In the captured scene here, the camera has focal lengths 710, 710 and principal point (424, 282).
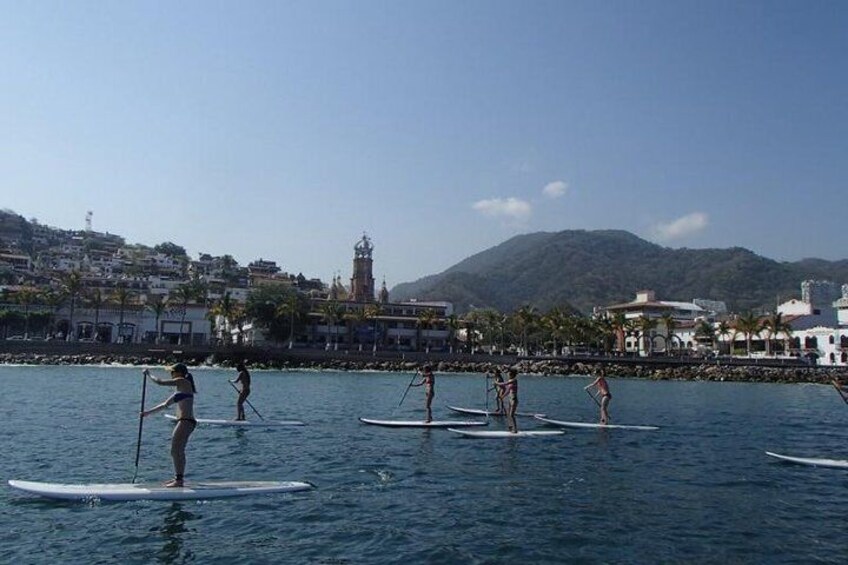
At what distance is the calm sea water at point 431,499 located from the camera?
1199 cm

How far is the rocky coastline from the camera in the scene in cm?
9281

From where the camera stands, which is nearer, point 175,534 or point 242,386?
point 175,534

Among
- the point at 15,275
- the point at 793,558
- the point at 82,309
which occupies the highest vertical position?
the point at 15,275

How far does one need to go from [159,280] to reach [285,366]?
109083mm

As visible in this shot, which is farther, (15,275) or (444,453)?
(15,275)

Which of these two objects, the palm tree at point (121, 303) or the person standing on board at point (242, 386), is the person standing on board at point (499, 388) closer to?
the person standing on board at point (242, 386)

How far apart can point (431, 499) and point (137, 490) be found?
6.22 m

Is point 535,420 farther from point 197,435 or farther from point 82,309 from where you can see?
point 82,309

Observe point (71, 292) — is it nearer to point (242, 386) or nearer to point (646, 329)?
point (646, 329)

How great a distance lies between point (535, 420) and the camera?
33.1 metres

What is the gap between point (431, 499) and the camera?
15.8m

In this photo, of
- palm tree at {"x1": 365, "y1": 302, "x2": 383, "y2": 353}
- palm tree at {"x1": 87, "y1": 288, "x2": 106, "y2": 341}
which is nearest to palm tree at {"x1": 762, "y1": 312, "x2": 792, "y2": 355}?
palm tree at {"x1": 365, "y1": 302, "x2": 383, "y2": 353}

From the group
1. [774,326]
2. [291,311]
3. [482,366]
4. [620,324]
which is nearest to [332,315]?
[291,311]

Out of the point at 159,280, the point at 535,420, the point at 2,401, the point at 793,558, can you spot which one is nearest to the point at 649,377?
the point at 535,420
